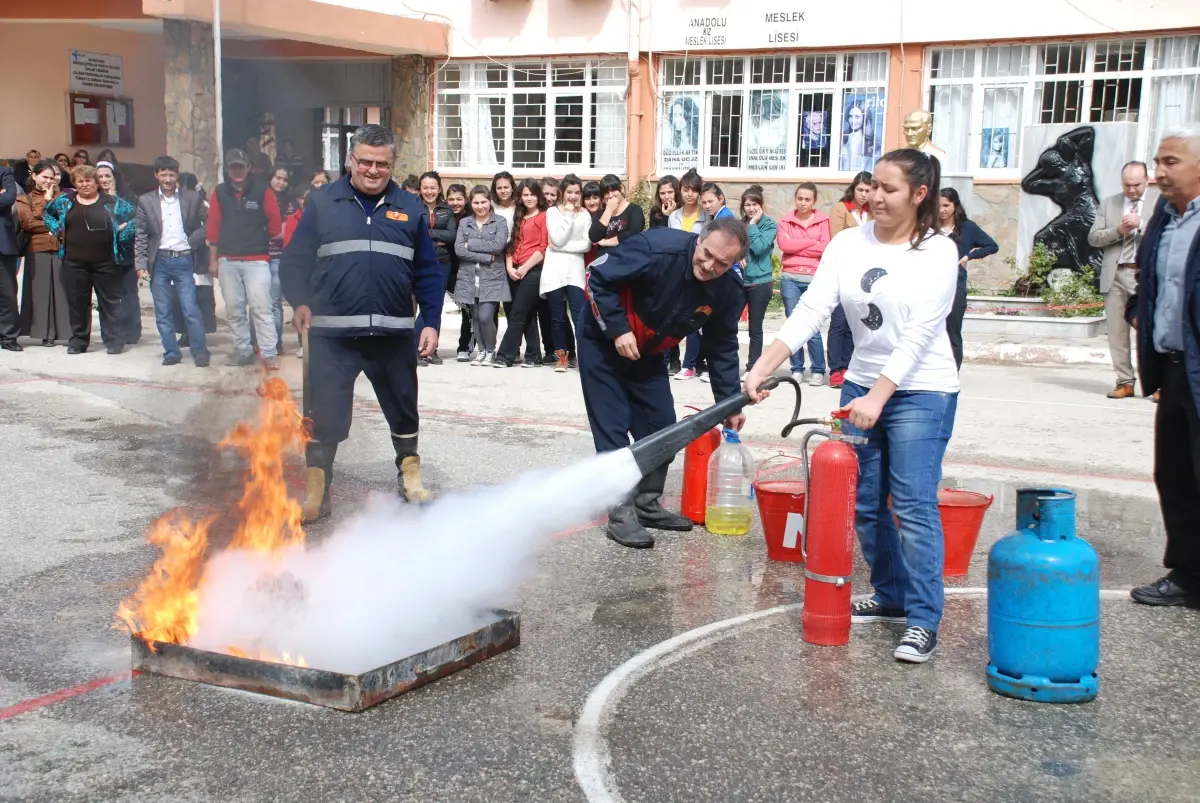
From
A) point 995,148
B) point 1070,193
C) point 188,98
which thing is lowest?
point 1070,193

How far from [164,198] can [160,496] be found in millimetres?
6800

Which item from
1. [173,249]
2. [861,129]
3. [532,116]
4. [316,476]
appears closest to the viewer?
[316,476]

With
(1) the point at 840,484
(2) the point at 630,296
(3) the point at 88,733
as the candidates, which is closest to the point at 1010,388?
(2) the point at 630,296

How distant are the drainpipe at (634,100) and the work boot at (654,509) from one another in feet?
54.7

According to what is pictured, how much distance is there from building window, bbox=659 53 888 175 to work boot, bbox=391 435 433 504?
16.0 metres

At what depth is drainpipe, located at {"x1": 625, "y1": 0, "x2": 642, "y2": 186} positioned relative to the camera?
23016 mm

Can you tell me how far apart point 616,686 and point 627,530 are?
2.16 m

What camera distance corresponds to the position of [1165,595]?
575 cm

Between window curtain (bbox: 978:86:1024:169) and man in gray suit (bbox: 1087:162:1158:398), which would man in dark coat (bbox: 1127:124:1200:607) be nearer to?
man in gray suit (bbox: 1087:162:1158:398)

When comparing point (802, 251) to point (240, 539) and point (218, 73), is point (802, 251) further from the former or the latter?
point (240, 539)

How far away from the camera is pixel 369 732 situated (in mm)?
4133

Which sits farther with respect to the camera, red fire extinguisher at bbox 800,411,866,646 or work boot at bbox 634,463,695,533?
work boot at bbox 634,463,695,533

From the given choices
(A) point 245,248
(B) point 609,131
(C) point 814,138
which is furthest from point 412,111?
(A) point 245,248

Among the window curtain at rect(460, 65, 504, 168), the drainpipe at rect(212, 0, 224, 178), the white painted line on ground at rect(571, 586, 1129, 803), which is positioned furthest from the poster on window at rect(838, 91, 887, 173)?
the white painted line on ground at rect(571, 586, 1129, 803)
